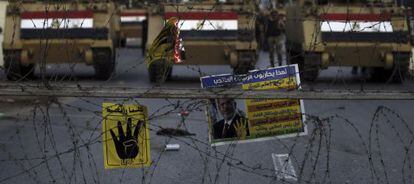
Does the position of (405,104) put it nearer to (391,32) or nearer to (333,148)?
(391,32)

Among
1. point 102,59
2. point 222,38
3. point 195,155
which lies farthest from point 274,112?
point 102,59

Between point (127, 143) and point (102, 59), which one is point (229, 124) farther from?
point (102, 59)

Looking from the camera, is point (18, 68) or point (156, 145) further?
point (18, 68)

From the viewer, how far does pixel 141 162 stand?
500cm

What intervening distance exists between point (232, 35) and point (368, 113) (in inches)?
175

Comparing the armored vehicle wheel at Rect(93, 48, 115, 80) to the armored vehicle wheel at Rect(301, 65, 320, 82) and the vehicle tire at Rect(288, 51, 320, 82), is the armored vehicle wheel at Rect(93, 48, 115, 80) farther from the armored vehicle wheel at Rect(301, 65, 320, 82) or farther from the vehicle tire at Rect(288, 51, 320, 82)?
the armored vehicle wheel at Rect(301, 65, 320, 82)

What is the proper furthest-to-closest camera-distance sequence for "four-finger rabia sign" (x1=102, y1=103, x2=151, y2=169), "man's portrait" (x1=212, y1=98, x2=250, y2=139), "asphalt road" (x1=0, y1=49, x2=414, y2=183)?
"asphalt road" (x1=0, y1=49, x2=414, y2=183) < "man's portrait" (x1=212, y1=98, x2=250, y2=139) < "four-finger rabia sign" (x1=102, y1=103, x2=151, y2=169)

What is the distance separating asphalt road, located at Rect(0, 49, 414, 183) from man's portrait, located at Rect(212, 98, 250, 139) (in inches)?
6.6

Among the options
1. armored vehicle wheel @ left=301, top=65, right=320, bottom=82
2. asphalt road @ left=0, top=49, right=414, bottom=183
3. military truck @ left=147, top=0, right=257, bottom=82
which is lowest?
asphalt road @ left=0, top=49, right=414, bottom=183

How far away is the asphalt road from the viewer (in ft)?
19.1

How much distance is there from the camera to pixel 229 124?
5023mm

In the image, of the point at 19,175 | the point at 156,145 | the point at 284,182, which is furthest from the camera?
the point at 156,145

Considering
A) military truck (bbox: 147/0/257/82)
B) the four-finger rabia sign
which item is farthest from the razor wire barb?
military truck (bbox: 147/0/257/82)

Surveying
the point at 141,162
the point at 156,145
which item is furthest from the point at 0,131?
the point at 141,162
